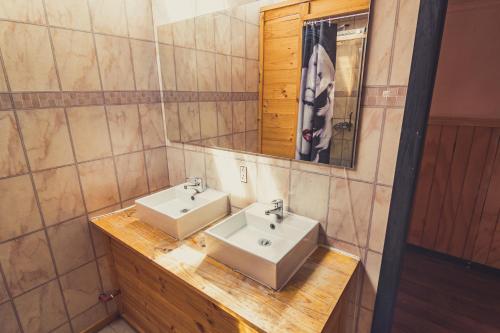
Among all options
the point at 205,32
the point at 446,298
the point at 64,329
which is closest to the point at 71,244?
the point at 64,329

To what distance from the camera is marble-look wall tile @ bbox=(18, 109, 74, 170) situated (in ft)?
4.14

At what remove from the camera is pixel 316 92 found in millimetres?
1166

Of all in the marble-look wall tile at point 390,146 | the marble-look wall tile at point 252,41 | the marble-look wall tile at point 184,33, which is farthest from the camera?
the marble-look wall tile at point 184,33

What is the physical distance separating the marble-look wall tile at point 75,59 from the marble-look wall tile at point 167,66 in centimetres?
41

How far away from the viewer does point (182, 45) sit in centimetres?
162

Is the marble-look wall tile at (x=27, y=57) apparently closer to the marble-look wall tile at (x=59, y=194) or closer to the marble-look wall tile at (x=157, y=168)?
the marble-look wall tile at (x=59, y=194)

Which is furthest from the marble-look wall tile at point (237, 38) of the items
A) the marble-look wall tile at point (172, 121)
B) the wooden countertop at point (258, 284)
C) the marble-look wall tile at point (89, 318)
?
the marble-look wall tile at point (89, 318)

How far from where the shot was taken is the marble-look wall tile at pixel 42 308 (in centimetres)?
137

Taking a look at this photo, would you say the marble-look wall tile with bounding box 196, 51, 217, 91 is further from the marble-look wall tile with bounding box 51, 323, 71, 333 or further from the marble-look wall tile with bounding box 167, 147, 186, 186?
the marble-look wall tile with bounding box 51, 323, 71, 333

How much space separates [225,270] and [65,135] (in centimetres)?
108

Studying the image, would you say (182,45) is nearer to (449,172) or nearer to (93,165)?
(93,165)

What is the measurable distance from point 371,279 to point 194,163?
120 centimetres

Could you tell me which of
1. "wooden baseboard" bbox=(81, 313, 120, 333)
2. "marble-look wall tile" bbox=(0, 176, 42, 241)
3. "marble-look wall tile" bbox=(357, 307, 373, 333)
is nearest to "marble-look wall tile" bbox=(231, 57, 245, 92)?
"marble-look wall tile" bbox=(0, 176, 42, 241)

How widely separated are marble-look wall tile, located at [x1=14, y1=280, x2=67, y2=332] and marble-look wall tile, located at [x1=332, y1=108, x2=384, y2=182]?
1.69 meters
